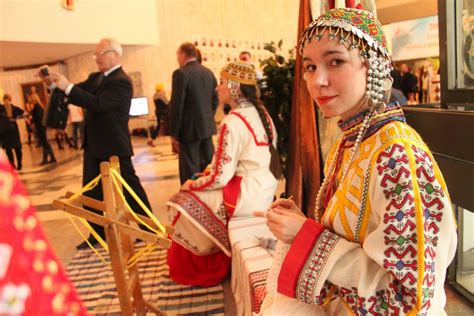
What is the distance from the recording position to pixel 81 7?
948cm

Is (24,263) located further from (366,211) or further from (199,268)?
(199,268)

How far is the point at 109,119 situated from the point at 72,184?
363 cm

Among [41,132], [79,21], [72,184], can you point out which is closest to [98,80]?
[72,184]

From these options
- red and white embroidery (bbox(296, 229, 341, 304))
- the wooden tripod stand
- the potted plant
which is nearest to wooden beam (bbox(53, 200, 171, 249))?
the wooden tripod stand

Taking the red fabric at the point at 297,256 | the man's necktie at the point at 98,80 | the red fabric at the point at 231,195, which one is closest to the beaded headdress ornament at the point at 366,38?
the red fabric at the point at 297,256

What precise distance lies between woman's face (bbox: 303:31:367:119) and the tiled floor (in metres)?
1.78

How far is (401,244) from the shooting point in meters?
0.91

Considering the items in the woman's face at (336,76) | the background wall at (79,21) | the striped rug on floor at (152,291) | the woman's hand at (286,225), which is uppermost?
the background wall at (79,21)

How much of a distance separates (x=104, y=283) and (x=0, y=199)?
295cm

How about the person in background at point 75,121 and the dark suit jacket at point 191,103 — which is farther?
the person in background at point 75,121

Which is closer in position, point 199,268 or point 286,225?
point 286,225

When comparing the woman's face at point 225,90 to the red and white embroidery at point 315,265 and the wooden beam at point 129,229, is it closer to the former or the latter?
the wooden beam at point 129,229

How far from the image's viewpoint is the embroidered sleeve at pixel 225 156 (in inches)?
104

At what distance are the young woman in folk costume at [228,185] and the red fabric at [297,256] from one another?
1.58 meters
